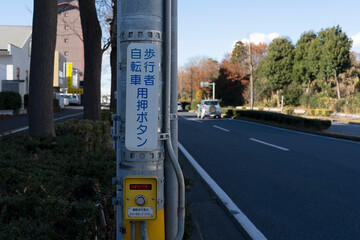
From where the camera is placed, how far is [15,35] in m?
38.1

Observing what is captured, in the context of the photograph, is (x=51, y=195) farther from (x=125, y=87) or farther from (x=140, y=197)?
(x=125, y=87)

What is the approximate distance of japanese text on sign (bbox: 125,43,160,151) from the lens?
1877mm

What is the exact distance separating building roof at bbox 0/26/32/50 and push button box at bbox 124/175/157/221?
37510 mm

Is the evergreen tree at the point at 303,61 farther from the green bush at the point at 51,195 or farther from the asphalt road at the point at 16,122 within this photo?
the green bush at the point at 51,195

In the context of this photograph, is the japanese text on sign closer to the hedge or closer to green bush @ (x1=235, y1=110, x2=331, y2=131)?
the hedge

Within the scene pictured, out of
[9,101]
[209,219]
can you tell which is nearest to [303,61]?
[9,101]

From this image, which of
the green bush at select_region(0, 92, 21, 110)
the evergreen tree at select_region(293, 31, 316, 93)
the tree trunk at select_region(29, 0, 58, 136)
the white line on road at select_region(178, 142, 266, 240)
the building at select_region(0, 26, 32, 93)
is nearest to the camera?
the white line on road at select_region(178, 142, 266, 240)

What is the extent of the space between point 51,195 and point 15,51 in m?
33.8

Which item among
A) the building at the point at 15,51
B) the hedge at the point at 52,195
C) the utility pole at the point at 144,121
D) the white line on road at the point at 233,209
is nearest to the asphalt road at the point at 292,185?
the white line on road at the point at 233,209

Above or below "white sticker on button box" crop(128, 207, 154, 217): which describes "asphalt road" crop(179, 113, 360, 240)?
below

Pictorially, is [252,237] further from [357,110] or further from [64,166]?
[357,110]

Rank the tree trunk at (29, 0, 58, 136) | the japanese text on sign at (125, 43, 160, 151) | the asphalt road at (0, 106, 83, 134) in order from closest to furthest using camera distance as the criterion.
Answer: the japanese text on sign at (125, 43, 160, 151) < the tree trunk at (29, 0, 58, 136) < the asphalt road at (0, 106, 83, 134)

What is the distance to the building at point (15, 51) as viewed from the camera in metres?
32.2

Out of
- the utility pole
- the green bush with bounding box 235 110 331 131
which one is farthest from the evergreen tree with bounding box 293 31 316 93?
the utility pole
